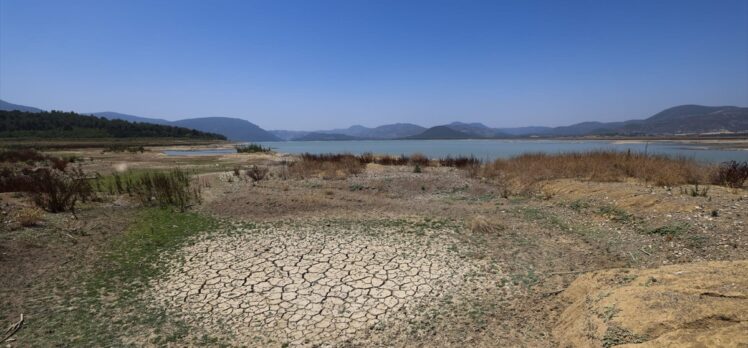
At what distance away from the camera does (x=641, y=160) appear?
14070 mm

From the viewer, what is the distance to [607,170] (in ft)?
44.2

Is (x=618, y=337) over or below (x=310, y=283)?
over

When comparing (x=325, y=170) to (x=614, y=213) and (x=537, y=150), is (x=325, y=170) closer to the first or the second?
(x=614, y=213)

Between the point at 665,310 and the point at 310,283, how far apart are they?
13.6 feet

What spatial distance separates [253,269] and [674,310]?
5352 millimetres

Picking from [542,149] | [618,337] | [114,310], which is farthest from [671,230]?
[542,149]

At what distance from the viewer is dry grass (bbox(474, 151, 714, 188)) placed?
36.8ft

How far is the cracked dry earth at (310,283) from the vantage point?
14.0ft

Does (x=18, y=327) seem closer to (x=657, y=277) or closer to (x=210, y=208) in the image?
(x=210, y=208)

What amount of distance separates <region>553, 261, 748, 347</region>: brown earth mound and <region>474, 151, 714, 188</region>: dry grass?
8010 mm

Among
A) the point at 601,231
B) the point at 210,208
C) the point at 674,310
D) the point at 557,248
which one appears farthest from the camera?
the point at 210,208

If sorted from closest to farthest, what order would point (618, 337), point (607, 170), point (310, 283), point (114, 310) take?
point (618, 337) < point (114, 310) < point (310, 283) < point (607, 170)

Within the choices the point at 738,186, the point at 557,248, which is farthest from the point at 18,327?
the point at 738,186

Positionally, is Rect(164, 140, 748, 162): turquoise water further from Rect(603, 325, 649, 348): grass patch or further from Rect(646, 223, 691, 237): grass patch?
Rect(603, 325, 649, 348): grass patch
